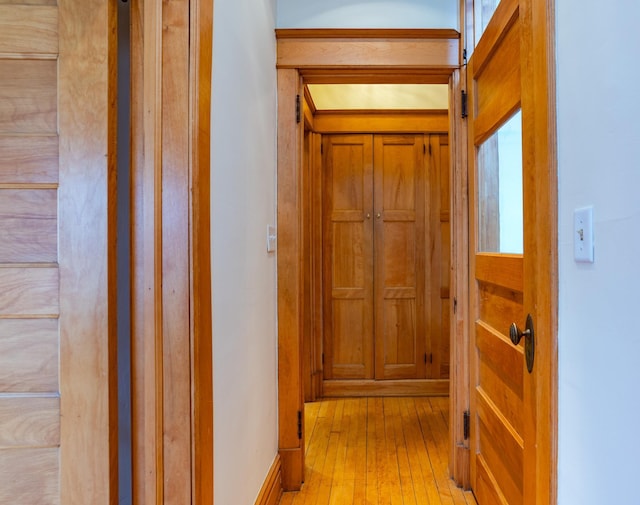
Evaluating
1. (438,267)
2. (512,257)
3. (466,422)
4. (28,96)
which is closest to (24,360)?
(28,96)

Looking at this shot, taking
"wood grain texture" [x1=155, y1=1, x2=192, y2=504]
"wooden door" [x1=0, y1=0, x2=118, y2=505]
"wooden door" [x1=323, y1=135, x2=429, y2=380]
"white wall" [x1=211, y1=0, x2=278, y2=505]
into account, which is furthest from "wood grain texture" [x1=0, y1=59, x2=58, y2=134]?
"wooden door" [x1=323, y1=135, x2=429, y2=380]

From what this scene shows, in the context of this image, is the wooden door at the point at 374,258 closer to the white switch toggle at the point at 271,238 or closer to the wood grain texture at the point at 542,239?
the white switch toggle at the point at 271,238

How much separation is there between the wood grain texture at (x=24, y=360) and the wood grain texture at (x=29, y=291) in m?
0.03

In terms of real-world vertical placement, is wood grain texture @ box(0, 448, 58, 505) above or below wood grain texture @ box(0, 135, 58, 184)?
below

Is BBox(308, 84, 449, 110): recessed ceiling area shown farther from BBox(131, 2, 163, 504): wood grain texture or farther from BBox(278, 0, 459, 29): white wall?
BBox(131, 2, 163, 504): wood grain texture

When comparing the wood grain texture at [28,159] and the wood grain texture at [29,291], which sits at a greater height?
the wood grain texture at [28,159]

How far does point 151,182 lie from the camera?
1.04m

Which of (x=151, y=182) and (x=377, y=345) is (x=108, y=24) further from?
(x=377, y=345)

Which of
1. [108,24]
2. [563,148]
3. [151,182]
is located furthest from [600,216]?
[108,24]

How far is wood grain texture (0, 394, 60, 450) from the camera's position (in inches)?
37.6

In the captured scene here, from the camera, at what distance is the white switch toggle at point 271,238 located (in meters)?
1.96

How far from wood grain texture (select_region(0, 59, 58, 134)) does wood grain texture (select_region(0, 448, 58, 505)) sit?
0.74 metres

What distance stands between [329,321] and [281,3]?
2270 millimetres

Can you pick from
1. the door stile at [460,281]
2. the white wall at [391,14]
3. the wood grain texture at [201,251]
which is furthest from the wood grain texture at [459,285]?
the wood grain texture at [201,251]
